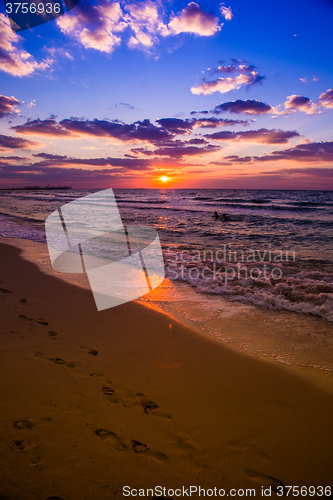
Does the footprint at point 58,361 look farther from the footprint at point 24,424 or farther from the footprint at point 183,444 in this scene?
the footprint at point 183,444

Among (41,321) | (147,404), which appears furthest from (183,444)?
(41,321)

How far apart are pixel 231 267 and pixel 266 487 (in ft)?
21.9

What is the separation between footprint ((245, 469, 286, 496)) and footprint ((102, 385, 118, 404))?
51.4 inches

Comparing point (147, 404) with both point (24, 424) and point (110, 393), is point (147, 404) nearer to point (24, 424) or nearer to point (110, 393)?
point (110, 393)

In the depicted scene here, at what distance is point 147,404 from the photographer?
2.51 metres

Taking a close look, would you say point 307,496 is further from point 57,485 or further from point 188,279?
point 188,279

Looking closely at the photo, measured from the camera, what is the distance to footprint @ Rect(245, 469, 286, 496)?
186 centimetres

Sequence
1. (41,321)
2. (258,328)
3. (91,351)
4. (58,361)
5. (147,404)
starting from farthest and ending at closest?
(258,328) < (41,321) < (91,351) < (58,361) < (147,404)

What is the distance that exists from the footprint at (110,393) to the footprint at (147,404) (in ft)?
0.81

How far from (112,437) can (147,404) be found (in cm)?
49

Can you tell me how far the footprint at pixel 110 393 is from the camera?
2.51m

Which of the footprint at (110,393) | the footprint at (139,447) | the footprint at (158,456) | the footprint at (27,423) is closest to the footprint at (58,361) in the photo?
the footprint at (110,393)

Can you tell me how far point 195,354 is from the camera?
11.5ft

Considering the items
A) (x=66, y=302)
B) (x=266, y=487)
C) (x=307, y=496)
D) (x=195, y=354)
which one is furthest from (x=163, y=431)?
(x=66, y=302)
